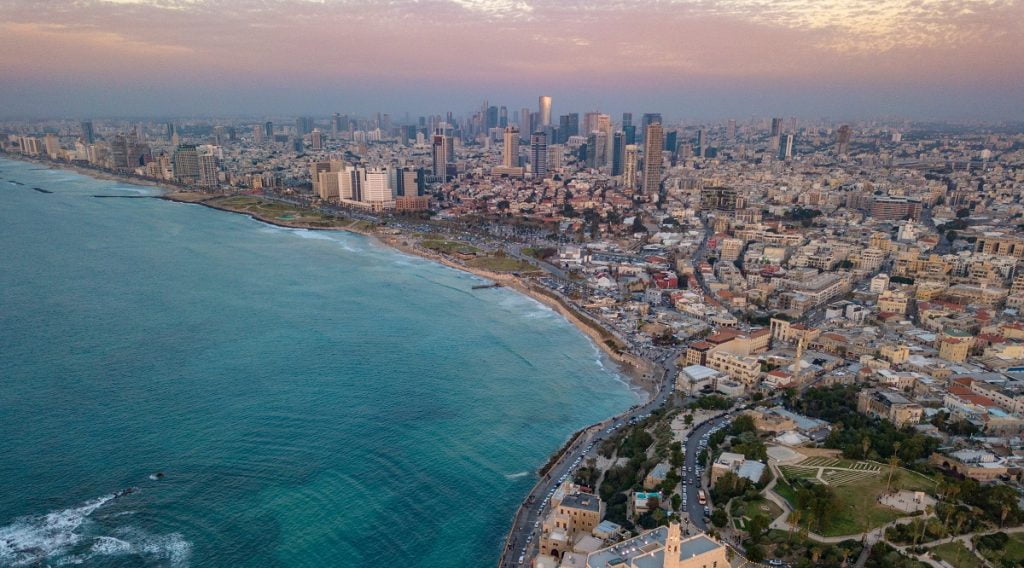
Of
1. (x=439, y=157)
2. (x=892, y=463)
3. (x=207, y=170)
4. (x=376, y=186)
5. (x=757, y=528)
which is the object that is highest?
(x=439, y=157)

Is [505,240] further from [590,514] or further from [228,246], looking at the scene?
[590,514]

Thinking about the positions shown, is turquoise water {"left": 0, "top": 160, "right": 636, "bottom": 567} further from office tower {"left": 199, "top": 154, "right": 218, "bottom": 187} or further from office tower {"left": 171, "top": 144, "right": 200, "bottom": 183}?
office tower {"left": 171, "top": 144, "right": 200, "bottom": 183}

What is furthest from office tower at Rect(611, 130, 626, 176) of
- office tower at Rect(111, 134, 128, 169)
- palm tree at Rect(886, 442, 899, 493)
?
palm tree at Rect(886, 442, 899, 493)

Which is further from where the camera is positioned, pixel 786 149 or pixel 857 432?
pixel 786 149

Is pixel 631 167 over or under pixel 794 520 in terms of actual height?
over

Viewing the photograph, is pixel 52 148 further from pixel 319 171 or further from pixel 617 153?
pixel 617 153

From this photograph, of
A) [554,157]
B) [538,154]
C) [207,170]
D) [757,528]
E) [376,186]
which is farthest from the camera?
[554,157]

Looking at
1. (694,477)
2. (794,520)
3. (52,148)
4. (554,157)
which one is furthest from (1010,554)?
(52,148)

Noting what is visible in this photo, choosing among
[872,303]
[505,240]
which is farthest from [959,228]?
[505,240]
